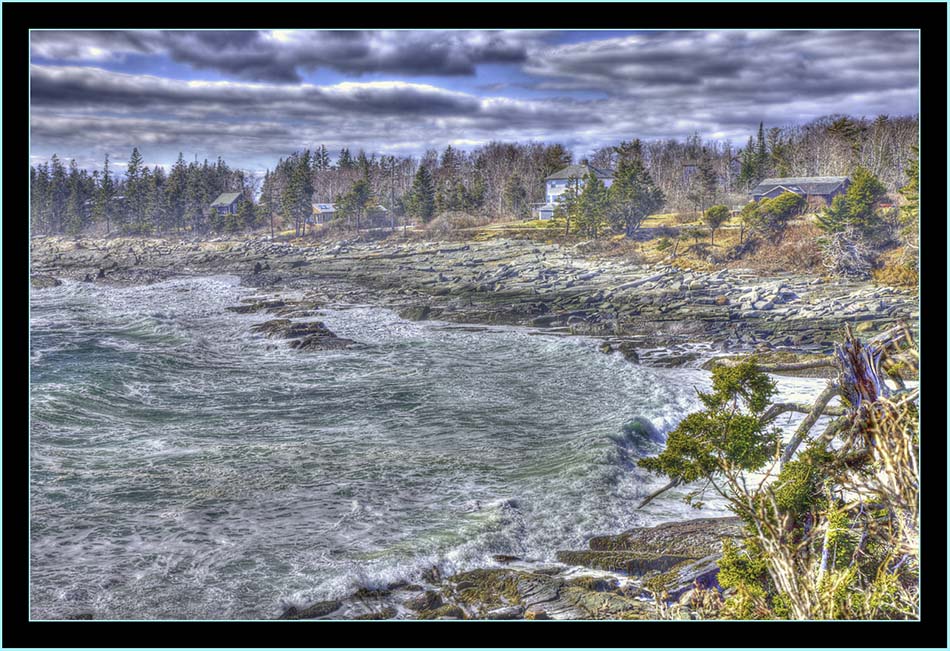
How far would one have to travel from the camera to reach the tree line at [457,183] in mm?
51000

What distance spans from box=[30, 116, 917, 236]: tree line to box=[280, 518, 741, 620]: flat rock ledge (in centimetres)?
3935

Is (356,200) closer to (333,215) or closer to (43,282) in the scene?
(333,215)

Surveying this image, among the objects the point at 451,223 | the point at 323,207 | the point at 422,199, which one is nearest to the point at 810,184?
the point at 451,223

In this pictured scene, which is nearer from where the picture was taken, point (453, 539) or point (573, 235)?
point (453, 539)

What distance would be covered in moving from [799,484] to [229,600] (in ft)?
22.2

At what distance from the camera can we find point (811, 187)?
44500 millimetres

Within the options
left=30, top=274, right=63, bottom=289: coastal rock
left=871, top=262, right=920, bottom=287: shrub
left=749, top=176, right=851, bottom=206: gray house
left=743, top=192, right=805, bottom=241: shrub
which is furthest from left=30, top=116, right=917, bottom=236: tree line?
left=871, top=262, right=920, bottom=287: shrub

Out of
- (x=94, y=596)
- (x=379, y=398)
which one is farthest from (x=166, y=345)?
(x=94, y=596)

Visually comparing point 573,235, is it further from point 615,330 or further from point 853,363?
point 853,363

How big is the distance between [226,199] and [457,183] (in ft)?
106

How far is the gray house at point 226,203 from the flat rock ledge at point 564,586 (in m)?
85.0

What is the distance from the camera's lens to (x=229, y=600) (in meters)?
9.08

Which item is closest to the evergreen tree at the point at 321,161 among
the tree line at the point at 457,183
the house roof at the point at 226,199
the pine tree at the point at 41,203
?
the tree line at the point at 457,183

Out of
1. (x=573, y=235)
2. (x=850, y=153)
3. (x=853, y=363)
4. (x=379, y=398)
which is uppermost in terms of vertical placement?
(x=850, y=153)
